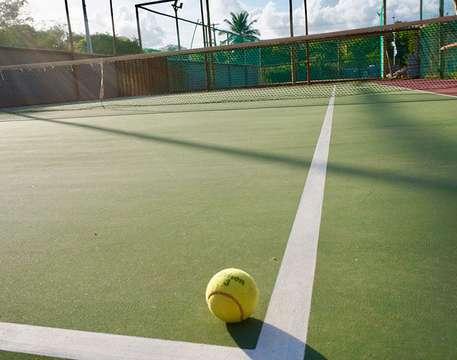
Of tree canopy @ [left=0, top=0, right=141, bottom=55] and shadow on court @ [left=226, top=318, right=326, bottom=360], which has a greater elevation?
tree canopy @ [left=0, top=0, right=141, bottom=55]

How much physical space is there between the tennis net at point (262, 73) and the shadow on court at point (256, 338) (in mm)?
13031

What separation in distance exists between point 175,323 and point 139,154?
3.79 m

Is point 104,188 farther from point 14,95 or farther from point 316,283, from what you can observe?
point 14,95

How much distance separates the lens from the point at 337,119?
731 cm

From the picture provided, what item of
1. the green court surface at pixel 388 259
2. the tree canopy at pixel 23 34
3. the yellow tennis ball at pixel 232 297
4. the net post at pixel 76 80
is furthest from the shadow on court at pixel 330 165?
the tree canopy at pixel 23 34

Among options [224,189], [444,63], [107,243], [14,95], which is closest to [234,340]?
[107,243]

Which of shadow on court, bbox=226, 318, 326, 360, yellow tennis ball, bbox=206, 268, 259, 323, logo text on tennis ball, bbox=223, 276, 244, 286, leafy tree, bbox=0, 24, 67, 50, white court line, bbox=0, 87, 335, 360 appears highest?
leafy tree, bbox=0, 24, 67, 50

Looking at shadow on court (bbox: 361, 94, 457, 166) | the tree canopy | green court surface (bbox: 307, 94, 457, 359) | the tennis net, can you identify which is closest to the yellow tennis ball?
green court surface (bbox: 307, 94, 457, 359)

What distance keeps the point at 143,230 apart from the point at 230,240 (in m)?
0.54

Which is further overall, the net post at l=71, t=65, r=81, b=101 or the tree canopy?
the tree canopy

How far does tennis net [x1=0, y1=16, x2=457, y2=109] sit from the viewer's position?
17031 mm

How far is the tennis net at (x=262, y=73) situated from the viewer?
1703 cm

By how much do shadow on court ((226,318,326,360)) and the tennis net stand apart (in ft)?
42.8

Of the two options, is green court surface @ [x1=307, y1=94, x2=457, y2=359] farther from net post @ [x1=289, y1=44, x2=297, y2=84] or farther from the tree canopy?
the tree canopy
